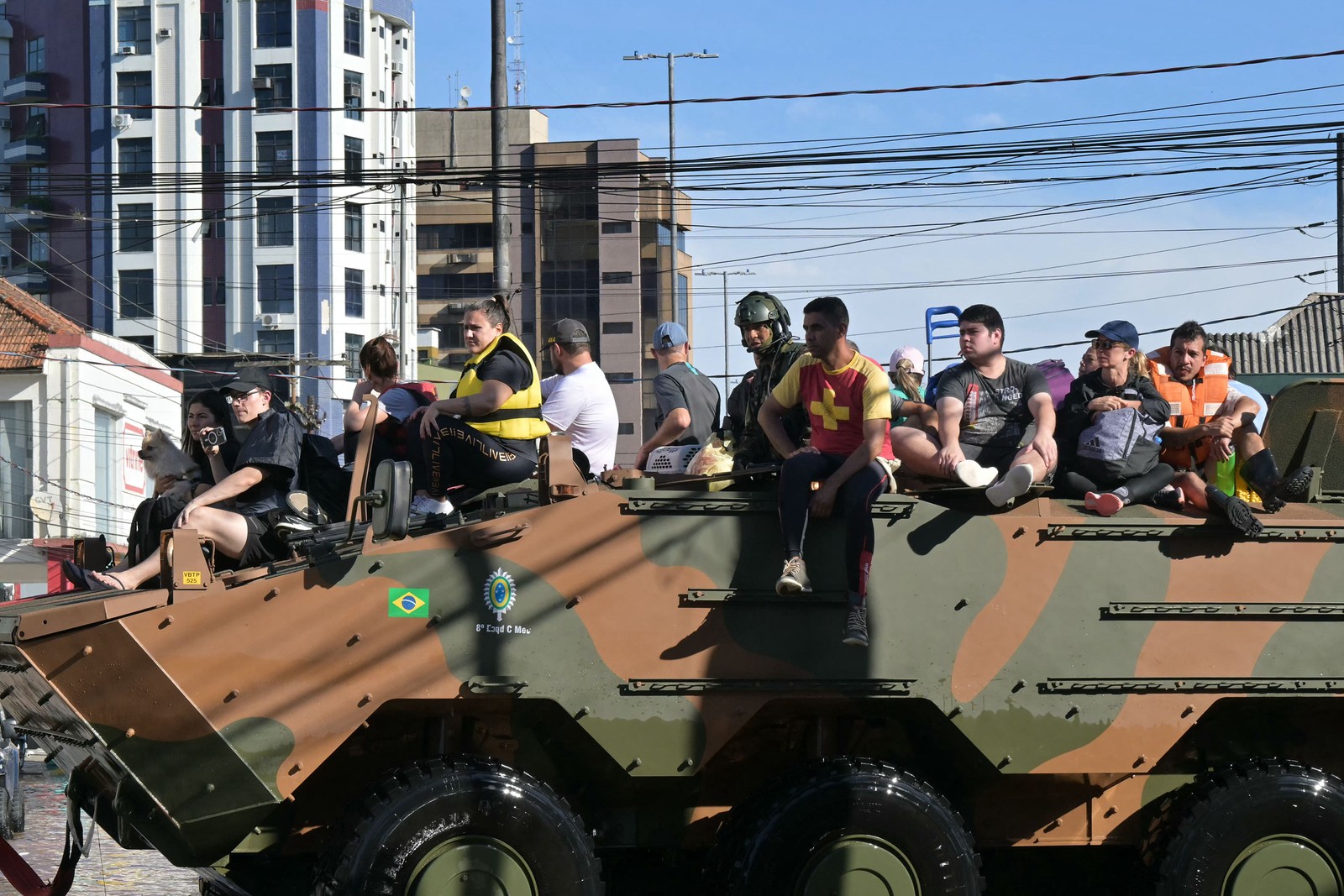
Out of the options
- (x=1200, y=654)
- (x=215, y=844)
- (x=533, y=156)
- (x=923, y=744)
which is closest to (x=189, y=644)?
(x=215, y=844)

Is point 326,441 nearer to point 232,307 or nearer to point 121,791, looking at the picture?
point 121,791

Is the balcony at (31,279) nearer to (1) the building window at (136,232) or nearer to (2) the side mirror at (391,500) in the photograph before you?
(1) the building window at (136,232)

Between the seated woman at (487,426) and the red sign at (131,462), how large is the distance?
2720cm

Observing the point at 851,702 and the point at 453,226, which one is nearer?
the point at 851,702

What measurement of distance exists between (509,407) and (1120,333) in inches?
101

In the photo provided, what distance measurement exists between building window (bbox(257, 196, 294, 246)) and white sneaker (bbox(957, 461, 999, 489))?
4950 centimetres

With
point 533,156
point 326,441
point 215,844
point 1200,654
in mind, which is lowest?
→ point 215,844

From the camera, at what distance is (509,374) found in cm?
688

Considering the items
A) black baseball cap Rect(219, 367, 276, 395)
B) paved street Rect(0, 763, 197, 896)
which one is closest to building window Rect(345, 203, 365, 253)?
paved street Rect(0, 763, 197, 896)

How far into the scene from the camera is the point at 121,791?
559 cm

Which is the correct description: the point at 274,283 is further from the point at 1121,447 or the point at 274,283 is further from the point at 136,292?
the point at 1121,447

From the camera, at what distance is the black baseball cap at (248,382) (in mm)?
6879

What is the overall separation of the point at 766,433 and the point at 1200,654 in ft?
6.26

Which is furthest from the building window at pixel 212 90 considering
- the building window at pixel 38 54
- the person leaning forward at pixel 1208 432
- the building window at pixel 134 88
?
the person leaning forward at pixel 1208 432
